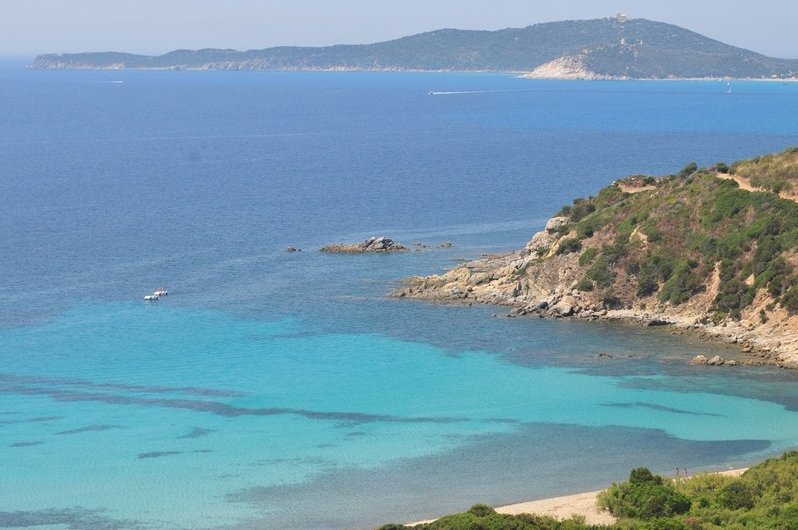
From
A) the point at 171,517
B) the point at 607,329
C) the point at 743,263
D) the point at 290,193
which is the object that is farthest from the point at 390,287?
the point at 290,193

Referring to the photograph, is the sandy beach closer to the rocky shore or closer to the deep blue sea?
the deep blue sea

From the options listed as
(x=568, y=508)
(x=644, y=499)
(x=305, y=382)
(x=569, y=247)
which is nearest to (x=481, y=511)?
(x=568, y=508)

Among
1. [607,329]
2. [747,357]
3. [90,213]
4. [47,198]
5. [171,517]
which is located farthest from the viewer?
[47,198]

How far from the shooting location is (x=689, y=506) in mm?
37562

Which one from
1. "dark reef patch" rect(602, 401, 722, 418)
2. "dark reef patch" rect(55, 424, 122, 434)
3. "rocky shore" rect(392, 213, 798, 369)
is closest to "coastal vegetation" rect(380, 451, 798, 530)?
"dark reef patch" rect(602, 401, 722, 418)

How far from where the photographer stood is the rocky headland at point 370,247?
274 feet

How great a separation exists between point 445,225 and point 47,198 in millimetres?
38657

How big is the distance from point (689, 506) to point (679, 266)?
30.1 m

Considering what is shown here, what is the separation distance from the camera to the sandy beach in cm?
3847

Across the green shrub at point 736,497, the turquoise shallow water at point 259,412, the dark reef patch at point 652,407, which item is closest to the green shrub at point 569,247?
the turquoise shallow water at point 259,412

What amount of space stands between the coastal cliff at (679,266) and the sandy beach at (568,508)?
Result: 1972 cm

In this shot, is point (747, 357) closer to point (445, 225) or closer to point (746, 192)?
point (746, 192)

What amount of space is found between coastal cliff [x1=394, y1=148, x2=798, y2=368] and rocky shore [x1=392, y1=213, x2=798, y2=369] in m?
0.07

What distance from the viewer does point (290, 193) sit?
116 meters
